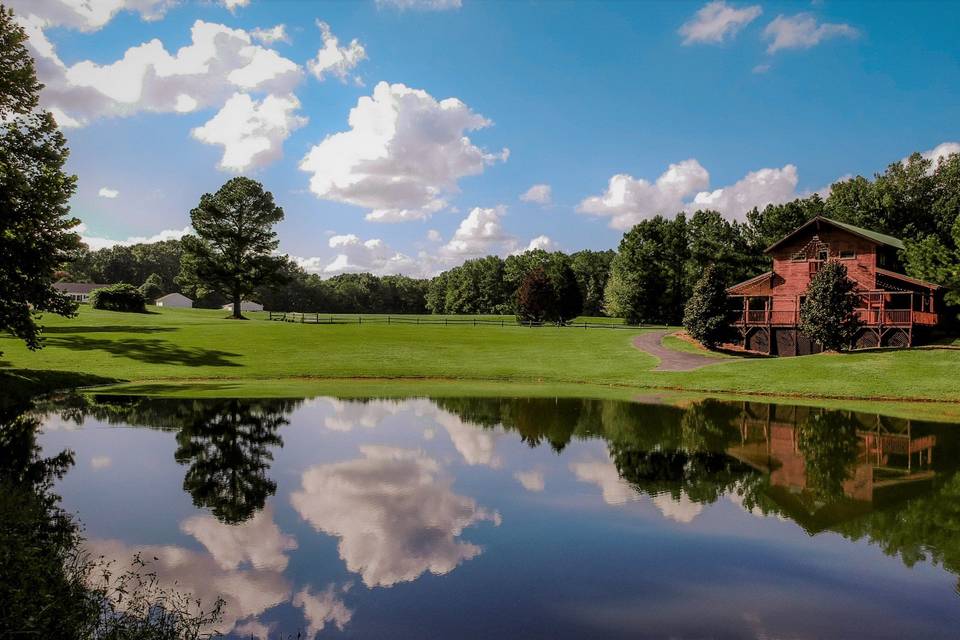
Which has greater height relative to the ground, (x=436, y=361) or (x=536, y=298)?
(x=536, y=298)

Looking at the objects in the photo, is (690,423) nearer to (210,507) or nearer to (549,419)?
(549,419)

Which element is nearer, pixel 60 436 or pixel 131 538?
pixel 131 538

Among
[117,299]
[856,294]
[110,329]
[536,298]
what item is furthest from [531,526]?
[536,298]

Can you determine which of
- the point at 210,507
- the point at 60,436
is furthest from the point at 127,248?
the point at 210,507

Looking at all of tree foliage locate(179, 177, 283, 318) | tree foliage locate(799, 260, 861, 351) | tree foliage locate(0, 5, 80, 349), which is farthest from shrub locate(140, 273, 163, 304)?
tree foliage locate(799, 260, 861, 351)

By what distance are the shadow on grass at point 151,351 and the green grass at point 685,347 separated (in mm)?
36816

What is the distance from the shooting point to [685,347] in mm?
52938

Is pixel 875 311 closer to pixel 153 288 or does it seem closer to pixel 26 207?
pixel 26 207

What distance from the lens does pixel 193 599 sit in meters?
8.15

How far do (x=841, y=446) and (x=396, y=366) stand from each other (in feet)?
96.7

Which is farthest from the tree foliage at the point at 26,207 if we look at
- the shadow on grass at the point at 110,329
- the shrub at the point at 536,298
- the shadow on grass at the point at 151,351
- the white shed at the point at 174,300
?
the white shed at the point at 174,300

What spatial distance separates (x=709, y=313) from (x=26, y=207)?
47.0 m

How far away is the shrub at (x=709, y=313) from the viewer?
5047 centimetres

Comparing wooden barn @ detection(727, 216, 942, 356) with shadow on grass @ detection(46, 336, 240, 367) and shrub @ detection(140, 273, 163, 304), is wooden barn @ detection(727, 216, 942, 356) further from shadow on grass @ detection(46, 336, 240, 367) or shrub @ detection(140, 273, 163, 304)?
shrub @ detection(140, 273, 163, 304)
